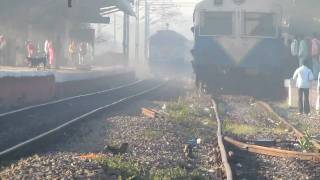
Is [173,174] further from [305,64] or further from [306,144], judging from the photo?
[305,64]

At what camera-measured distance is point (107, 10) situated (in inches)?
1555

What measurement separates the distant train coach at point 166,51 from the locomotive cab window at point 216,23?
21.7m

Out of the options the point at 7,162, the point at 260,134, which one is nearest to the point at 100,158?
the point at 7,162

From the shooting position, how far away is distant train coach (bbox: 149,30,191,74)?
42562 mm

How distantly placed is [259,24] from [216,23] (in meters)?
1.57

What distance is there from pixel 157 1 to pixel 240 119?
5779 cm

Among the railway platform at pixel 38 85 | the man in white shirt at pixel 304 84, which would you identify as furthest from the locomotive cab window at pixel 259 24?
the railway platform at pixel 38 85

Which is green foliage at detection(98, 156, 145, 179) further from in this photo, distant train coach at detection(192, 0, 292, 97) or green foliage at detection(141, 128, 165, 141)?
distant train coach at detection(192, 0, 292, 97)

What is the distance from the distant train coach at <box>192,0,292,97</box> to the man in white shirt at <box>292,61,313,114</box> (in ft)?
13.6

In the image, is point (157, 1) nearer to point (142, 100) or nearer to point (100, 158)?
point (142, 100)

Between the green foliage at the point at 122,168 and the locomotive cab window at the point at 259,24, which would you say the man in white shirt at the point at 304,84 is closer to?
the locomotive cab window at the point at 259,24

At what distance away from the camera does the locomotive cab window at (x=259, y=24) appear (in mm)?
19922

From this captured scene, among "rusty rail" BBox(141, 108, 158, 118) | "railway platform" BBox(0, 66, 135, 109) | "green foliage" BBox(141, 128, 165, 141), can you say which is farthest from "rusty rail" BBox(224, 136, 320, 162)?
"railway platform" BBox(0, 66, 135, 109)

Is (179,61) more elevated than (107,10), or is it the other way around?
(107,10)
